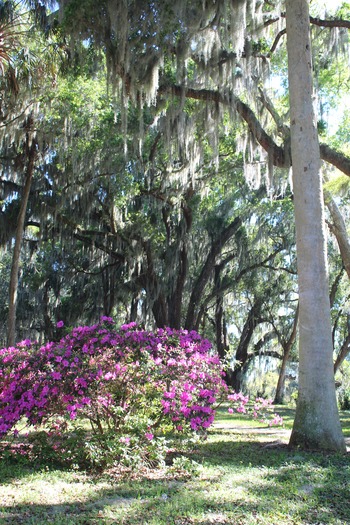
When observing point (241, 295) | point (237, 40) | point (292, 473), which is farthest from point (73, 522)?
point (241, 295)

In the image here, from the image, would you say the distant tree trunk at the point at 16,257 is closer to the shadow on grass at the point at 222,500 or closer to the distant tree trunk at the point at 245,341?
the shadow on grass at the point at 222,500

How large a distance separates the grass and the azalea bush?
0.27m

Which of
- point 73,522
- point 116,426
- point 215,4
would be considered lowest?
point 73,522

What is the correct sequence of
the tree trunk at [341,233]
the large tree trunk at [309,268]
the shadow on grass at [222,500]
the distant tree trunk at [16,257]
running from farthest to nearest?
the distant tree trunk at [16,257], the tree trunk at [341,233], the large tree trunk at [309,268], the shadow on grass at [222,500]

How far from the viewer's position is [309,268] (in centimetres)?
581

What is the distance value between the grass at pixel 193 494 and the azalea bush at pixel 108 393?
0.90 feet

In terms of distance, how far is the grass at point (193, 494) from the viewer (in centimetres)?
310

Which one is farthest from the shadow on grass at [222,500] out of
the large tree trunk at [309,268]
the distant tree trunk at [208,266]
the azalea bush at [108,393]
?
the distant tree trunk at [208,266]

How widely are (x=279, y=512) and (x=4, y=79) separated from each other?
8369 millimetres

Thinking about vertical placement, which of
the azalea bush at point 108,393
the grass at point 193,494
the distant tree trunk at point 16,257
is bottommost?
the grass at point 193,494

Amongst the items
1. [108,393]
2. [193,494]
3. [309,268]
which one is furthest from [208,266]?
[193,494]

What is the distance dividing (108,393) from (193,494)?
137 cm

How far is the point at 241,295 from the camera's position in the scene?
2145 cm

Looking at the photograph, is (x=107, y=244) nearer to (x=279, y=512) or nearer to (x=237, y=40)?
(x=237, y=40)
